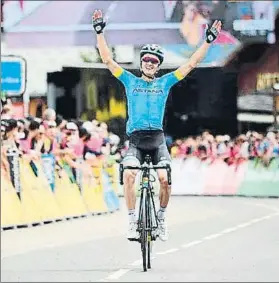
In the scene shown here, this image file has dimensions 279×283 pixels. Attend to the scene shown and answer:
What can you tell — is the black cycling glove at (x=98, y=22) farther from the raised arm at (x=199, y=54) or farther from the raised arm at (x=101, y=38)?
the raised arm at (x=199, y=54)

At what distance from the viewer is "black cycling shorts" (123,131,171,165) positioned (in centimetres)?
964

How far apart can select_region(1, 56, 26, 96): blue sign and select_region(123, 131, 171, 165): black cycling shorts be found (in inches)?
63.7

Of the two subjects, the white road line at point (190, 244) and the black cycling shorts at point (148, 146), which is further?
the white road line at point (190, 244)

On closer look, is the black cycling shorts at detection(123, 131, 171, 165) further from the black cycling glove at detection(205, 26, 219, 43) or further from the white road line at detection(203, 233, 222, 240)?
the white road line at detection(203, 233, 222, 240)

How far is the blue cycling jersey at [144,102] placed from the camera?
9602mm

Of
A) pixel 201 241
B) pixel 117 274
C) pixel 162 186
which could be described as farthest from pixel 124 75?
pixel 201 241

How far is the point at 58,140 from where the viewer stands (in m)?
17.5

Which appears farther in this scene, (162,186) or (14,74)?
(14,74)

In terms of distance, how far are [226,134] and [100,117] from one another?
352cm

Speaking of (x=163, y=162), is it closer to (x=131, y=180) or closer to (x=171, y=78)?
(x=131, y=180)

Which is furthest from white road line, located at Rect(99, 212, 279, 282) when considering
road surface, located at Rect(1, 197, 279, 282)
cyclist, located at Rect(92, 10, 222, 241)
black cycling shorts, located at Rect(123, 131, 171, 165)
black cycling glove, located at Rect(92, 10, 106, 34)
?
black cycling glove, located at Rect(92, 10, 106, 34)

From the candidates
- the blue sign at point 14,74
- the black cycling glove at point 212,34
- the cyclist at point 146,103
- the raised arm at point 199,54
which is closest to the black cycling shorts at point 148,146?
the cyclist at point 146,103

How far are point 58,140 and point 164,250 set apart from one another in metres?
5.77

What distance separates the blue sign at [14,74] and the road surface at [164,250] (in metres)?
1.50
